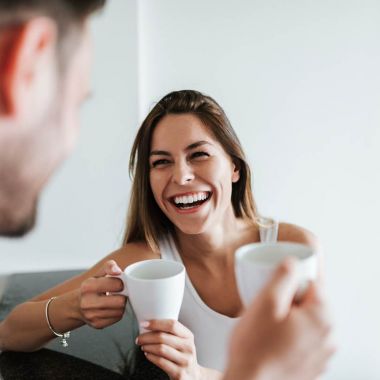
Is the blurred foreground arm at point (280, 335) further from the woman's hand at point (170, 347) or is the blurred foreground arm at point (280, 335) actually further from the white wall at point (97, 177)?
the white wall at point (97, 177)

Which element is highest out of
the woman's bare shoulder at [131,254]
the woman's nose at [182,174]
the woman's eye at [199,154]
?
the woman's eye at [199,154]

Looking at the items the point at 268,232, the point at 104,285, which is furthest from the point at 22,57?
the point at 268,232

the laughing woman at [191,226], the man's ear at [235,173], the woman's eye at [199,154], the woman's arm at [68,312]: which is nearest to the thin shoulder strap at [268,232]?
the laughing woman at [191,226]

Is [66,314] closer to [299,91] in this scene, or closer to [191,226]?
[191,226]

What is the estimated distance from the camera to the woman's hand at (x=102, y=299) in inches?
31.4

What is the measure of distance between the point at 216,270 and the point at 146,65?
686mm

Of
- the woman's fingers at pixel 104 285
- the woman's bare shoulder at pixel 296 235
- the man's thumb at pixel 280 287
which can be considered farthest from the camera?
the woman's bare shoulder at pixel 296 235

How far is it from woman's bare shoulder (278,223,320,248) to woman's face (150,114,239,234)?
0.19 meters

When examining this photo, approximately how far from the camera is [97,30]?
1.41 m

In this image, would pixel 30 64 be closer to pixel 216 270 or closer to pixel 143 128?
pixel 143 128

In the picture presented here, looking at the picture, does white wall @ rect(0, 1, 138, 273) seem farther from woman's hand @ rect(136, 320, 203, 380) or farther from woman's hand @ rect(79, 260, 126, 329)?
woman's hand @ rect(136, 320, 203, 380)

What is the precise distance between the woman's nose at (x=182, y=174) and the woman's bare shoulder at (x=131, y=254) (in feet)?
0.67

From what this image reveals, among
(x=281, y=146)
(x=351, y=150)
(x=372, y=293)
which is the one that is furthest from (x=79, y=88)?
(x=372, y=293)

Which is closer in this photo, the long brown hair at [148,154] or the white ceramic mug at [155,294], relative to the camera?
the white ceramic mug at [155,294]
